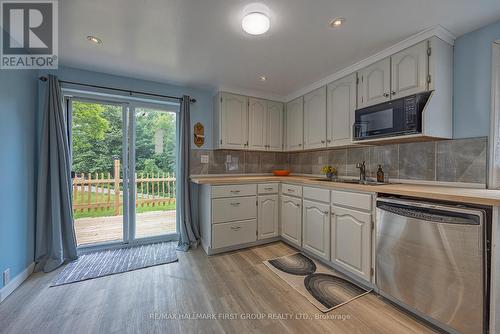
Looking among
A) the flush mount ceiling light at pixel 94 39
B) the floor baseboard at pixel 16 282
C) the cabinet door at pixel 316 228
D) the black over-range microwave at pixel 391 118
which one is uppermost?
the flush mount ceiling light at pixel 94 39

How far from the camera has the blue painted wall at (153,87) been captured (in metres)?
2.41

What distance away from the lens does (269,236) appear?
286 cm

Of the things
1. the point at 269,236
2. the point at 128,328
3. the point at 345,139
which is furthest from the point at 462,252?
the point at 128,328

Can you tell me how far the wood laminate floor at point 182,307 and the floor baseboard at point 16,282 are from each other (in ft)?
0.14

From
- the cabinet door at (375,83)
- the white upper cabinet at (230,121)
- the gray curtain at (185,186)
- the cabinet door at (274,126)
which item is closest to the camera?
the cabinet door at (375,83)

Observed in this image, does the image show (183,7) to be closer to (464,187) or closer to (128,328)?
(128,328)

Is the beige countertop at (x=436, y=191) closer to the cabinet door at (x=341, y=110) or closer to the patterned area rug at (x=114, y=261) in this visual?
the cabinet door at (x=341, y=110)

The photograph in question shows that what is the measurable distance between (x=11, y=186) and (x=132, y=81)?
169 centimetres

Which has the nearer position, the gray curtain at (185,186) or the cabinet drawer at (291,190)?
the cabinet drawer at (291,190)

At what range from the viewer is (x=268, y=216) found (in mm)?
2848

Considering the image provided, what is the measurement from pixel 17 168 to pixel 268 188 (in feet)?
8.71

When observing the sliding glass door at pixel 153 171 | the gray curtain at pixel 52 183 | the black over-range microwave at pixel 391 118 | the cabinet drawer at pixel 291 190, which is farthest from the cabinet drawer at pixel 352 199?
the gray curtain at pixel 52 183

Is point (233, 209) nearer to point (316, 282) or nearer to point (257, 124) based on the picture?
point (316, 282)

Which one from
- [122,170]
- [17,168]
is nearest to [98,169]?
[122,170]
